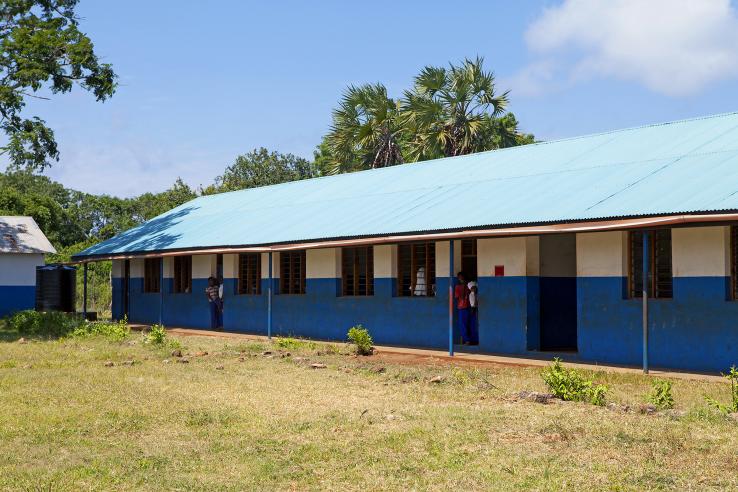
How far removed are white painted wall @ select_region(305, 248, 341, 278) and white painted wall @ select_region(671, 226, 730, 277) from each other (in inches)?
366

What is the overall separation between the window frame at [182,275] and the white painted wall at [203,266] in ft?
2.07

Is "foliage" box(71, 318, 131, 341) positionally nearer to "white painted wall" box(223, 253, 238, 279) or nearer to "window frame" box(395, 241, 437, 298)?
"white painted wall" box(223, 253, 238, 279)

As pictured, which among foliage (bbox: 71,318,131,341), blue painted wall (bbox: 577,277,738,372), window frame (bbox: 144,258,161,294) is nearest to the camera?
blue painted wall (bbox: 577,277,738,372)

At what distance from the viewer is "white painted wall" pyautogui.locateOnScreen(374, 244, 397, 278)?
842 inches

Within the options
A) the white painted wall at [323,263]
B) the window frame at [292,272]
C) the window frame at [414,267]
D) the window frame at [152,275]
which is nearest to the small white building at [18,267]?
the window frame at [152,275]

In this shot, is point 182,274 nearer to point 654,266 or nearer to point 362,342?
point 362,342

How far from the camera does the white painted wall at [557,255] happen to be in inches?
744

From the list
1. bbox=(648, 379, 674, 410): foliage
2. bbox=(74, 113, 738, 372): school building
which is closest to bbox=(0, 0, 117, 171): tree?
bbox=(74, 113, 738, 372): school building

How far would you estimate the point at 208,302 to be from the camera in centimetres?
2781

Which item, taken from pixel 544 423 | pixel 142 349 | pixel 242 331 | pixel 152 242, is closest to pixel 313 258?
pixel 242 331

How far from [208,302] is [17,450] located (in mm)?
19087

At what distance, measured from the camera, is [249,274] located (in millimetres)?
26375

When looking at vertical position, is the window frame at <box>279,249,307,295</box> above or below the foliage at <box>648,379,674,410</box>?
above

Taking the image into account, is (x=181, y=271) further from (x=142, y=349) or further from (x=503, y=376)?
(x=503, y=376)
